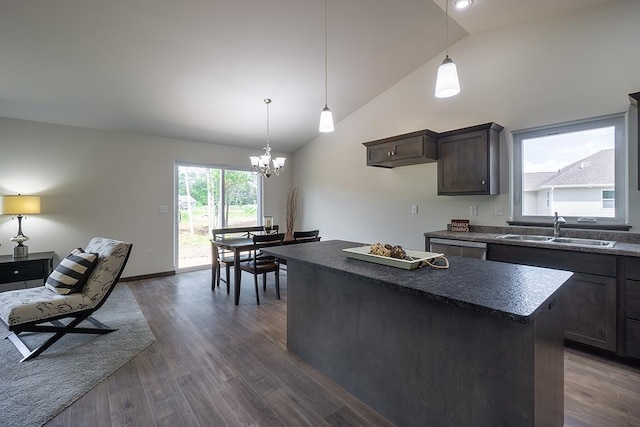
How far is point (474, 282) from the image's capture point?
1384mm

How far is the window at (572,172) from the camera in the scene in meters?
2.73

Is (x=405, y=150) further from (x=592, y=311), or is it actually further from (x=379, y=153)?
(x=592, y=311)

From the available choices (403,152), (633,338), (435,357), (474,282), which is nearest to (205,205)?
(403,152)

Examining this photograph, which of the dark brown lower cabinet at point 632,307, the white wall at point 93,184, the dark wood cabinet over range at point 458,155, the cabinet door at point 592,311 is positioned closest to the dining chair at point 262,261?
the dark wood cabinet over range at point 458,155

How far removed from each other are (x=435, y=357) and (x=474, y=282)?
0.43 metres

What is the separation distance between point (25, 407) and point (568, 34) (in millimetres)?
5232

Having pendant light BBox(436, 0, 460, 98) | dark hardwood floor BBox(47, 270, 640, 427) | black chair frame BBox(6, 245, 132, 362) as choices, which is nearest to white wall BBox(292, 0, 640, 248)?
dark hardwood floor BBox(47, 270, 640, 427)

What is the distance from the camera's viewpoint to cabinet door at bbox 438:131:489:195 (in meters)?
3.24

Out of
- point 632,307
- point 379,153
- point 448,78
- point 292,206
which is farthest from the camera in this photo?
point 292,206

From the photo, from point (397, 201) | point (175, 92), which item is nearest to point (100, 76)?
point (175, 92)

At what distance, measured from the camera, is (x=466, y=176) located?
3379 millimetres

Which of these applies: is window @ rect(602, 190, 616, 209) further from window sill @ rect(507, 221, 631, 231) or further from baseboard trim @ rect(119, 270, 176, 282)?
baseboard trim @ rect(119, 270, 176, 282)

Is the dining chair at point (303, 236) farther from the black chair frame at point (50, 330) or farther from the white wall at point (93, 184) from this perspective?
the white wall at point (93, 184)

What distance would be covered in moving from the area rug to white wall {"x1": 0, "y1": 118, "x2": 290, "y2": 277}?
160 centimetres
